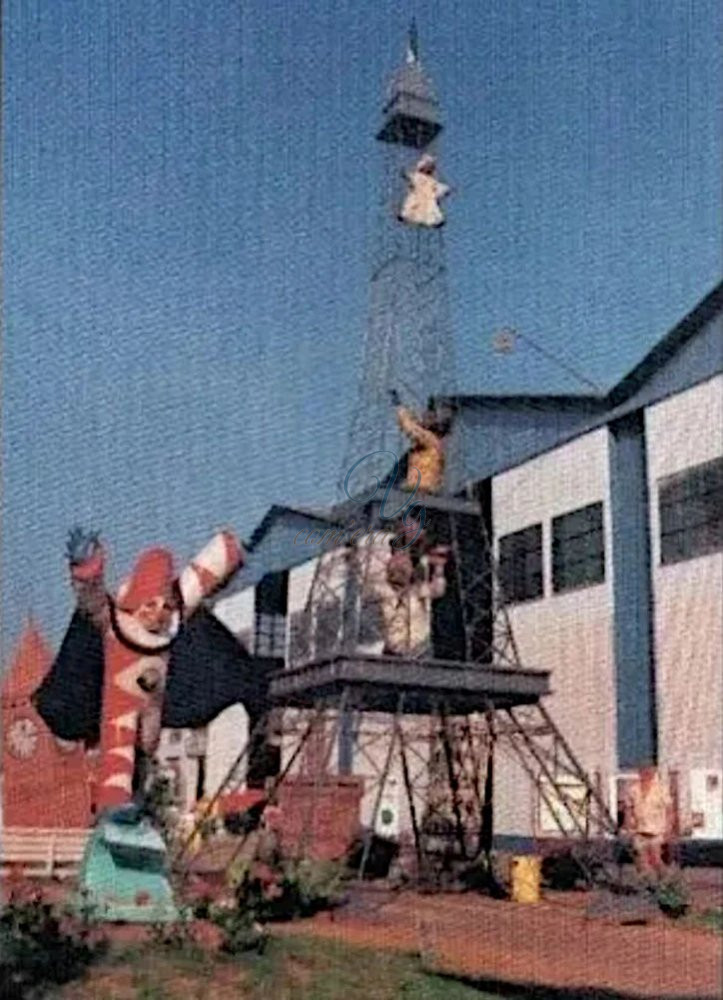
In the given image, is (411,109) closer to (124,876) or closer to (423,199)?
(423,199)

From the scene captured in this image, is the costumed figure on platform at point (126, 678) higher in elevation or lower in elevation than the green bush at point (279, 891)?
higher

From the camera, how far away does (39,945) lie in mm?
6910

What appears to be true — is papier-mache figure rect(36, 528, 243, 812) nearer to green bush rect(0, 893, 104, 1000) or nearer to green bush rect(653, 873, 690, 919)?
green bush rect(0, 893, 104, 1000)

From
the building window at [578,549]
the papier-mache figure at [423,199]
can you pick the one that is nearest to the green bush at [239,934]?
the papier-mache figure at [423,199]

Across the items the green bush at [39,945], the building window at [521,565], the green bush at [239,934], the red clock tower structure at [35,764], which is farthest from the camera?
the building window at [521,565]

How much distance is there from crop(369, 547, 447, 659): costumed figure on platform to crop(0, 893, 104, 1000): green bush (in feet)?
17.8

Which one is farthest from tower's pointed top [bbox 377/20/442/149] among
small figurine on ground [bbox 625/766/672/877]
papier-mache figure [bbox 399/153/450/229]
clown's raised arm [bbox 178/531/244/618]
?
small figurine on ground [bbox 625/766/672/877]

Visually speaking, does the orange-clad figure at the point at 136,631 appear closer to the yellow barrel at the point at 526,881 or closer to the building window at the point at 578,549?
the yellow barrel at the point at 526,881

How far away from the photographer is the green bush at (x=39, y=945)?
661 cm

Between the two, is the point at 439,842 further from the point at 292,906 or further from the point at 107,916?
the point at 107,916

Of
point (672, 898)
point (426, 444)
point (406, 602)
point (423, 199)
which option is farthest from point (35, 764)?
point (423, 199)

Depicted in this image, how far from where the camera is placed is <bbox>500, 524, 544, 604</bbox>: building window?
47.2ft

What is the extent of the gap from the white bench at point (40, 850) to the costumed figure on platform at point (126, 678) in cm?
38

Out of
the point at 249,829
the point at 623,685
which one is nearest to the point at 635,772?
the point at 623,685
